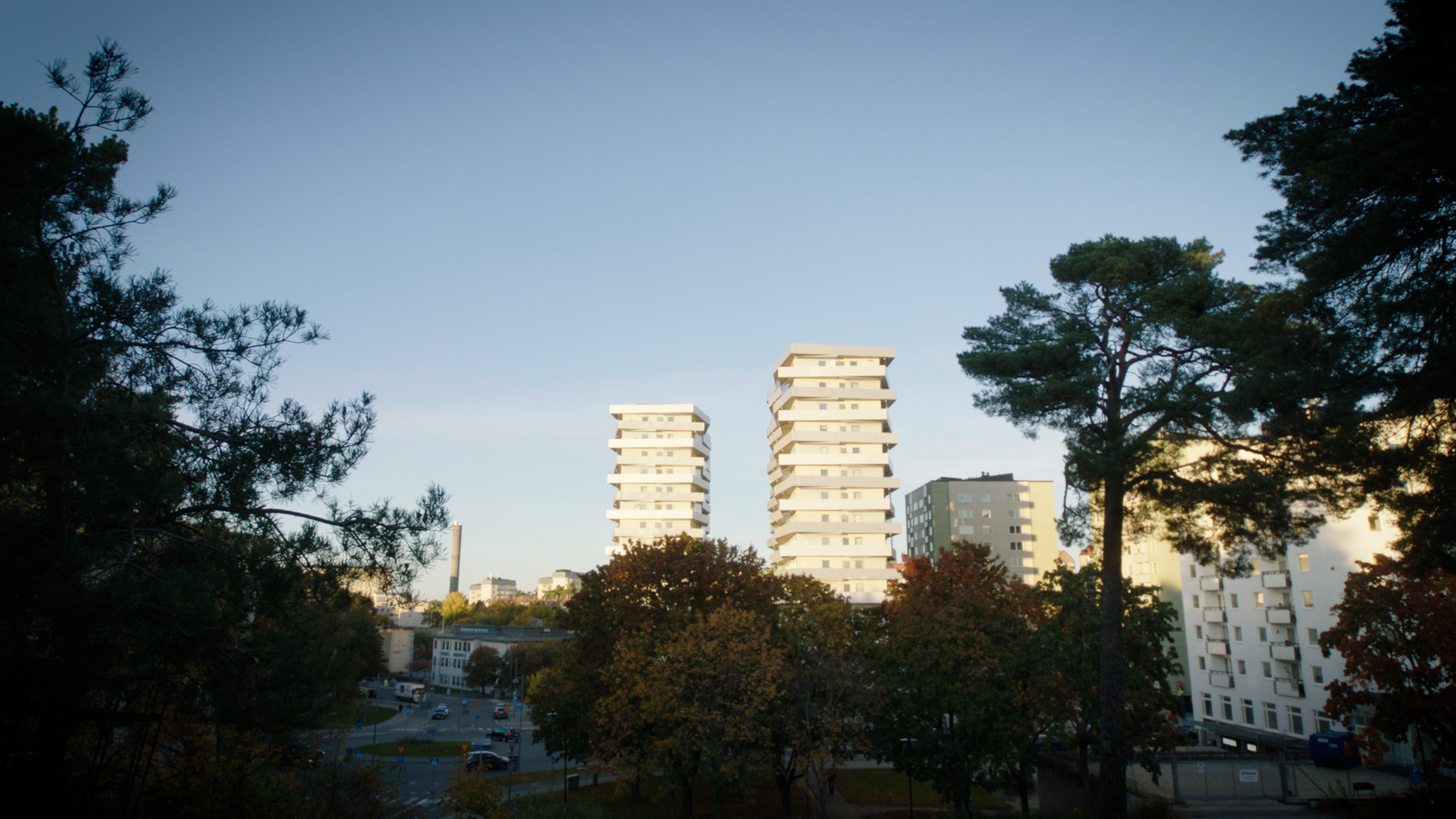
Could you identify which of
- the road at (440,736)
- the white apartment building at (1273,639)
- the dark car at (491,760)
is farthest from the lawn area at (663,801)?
the white apartment building at (1273,639)

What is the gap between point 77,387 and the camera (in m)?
8.77

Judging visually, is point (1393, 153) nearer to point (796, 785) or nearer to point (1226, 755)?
point (1226, 755)

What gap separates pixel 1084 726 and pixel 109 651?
23538mm

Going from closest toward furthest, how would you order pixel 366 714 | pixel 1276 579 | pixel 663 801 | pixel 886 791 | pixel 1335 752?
1. pixel 663 801
2. pixel 1335 752
3. pixel 886 791
4. pixel 1276 579
5. pixel 366 714

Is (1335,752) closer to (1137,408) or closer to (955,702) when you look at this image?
(955,702)

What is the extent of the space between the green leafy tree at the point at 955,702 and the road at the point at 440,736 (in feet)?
43.9

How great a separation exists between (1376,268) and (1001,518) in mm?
79018

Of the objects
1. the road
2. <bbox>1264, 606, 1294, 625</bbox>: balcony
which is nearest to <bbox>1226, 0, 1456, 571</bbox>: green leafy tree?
the road

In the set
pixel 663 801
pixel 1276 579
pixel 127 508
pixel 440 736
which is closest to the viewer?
pixel 127 508

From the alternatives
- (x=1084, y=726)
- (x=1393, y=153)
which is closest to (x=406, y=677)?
(x=1084, y=726)

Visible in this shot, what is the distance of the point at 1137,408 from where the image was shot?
1686 cm

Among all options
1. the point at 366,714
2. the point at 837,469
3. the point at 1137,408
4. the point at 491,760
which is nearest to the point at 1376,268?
the point at 1137,408

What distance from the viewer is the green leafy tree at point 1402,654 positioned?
74.2 feet

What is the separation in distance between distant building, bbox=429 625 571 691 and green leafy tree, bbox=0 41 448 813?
79414 mm
